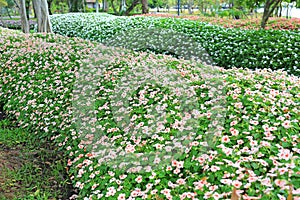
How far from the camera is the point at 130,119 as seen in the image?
2.97 meters

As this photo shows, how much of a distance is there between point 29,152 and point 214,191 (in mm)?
2377

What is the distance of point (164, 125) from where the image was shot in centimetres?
271

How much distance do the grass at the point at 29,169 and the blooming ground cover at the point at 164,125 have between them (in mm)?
144

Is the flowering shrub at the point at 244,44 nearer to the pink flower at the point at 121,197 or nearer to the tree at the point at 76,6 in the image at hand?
the pink flower at the point at 121,197

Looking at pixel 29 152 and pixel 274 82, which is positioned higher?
pixel 274 82

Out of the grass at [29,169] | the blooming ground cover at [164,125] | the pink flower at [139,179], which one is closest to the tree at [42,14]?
the blooming ground cover at [164,125]

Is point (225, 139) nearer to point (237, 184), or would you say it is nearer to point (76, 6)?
point (237, 184)

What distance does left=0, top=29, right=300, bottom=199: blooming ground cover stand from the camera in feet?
6.66

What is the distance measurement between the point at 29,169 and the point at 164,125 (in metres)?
1.53

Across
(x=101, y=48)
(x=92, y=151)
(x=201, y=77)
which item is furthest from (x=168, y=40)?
(x=92, y=151)

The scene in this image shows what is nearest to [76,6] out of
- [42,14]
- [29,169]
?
[42,14]

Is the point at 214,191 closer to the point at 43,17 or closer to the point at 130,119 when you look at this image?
the point at 130,119

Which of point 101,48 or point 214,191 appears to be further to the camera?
point 101,48

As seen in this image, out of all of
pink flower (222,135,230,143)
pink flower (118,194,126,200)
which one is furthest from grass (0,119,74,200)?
pink flower (222,135,230,143)
